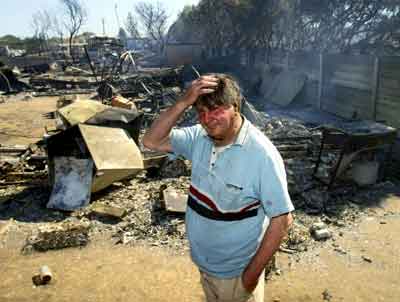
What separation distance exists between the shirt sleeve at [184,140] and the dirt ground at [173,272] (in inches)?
79.1

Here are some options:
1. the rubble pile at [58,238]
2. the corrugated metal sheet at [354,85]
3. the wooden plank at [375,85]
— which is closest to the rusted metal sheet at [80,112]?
the rubble pile at [58,238]

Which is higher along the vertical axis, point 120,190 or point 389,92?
point 389,92

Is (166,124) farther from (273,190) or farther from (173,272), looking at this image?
(173,272)

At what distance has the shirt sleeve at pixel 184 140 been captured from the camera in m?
2.16

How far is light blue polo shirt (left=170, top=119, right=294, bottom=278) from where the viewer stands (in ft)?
5.60

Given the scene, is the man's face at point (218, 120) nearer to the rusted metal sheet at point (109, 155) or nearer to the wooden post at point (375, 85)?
the rusted metal sheet at point (109, 155)

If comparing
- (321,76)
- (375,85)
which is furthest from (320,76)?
(375,85)

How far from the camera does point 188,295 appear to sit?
3.64 meters

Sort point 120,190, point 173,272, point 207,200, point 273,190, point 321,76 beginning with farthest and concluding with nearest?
1. point 321,76
2. point 120,190
3. point 173,272
4. point 207,200
5. point 273,190

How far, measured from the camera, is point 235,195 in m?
1.79

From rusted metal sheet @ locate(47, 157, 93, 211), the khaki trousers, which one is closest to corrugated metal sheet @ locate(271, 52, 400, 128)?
rusted metal sheet @ locate(47, 157, 93, 211)

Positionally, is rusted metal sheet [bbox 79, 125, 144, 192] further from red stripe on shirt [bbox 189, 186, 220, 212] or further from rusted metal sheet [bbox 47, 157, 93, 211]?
red stripe on shirt [bbox 189, 186, 220, 212]

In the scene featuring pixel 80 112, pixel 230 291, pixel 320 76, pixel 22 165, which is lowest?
pixel 22 165

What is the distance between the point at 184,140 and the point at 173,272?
2324mm
